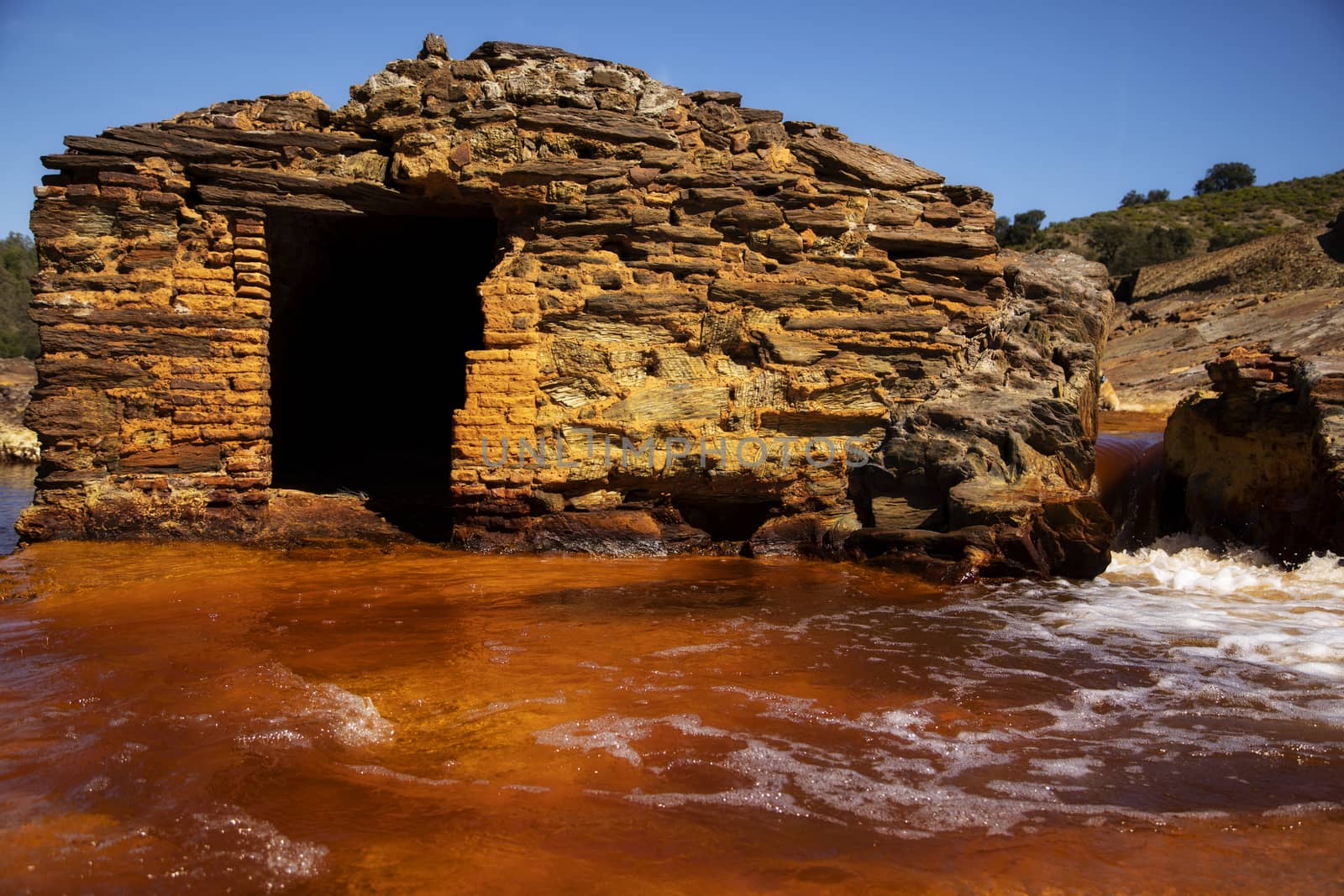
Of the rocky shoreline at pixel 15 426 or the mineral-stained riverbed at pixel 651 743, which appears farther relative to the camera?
the rocky shoreline at pixel 15 426

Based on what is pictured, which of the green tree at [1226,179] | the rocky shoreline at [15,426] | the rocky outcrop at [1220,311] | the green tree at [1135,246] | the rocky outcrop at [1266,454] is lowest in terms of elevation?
the rocky shoreline at [15,426]

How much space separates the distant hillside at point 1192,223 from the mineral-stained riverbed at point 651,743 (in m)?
30.1

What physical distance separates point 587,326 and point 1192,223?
4015cm

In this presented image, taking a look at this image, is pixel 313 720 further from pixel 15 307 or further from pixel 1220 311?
pixel 15 307

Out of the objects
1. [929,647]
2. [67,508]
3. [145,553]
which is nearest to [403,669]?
[929,647]

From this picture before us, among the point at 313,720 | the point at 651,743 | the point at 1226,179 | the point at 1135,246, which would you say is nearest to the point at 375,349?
the point at 313,720

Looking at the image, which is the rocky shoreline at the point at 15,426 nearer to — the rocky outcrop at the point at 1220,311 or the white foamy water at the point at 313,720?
the white foamy water at the point at 313,720

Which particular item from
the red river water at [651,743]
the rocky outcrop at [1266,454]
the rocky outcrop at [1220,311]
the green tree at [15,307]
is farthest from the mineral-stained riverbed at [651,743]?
the green tree at [15,307]

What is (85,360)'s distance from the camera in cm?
540

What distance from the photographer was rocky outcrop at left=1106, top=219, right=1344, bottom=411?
13.3 metres

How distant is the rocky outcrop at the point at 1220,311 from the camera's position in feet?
43.8

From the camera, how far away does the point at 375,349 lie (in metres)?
9.29

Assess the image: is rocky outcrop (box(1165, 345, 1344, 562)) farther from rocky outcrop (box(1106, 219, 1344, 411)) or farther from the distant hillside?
the distant hillside

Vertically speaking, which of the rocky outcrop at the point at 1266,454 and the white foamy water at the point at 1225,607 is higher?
the rocky outcrop at the point at 1266,454
